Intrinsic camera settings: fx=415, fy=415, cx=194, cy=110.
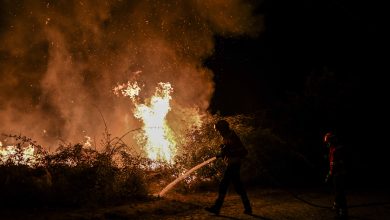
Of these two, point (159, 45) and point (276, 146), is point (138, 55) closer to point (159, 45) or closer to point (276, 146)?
point (159, 45)

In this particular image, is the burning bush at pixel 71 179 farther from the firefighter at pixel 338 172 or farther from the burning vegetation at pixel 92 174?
the firefighter at pixel 338 172

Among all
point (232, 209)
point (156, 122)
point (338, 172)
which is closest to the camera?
point (338, 172)

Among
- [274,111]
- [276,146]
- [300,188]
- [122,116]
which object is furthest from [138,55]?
[300,188]

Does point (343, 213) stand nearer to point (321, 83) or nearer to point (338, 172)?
point (338, 172)

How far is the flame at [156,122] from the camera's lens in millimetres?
15173

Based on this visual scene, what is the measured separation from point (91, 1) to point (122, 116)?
6.86 metres

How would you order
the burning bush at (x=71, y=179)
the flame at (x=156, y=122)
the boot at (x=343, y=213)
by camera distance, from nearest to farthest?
the boot at (x=343, y=213), the burning bush at (x=71, y=179), the flame at (x=156, y=122)

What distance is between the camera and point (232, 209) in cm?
898

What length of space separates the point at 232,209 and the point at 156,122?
9.22m

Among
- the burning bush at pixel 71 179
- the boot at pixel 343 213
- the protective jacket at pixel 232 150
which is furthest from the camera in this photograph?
the burning bush at pixel 71 179

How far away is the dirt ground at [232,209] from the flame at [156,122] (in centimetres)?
330

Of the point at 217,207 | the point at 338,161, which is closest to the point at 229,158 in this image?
the point at 217,207

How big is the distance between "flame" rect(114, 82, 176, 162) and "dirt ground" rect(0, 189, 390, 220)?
130 inches

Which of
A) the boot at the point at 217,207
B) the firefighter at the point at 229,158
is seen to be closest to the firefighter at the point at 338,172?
the firefighter at the point at 229,158
